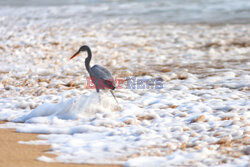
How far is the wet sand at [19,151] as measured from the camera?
3.45 metres

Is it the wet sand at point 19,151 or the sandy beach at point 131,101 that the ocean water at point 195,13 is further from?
the wet sand at point 19,151

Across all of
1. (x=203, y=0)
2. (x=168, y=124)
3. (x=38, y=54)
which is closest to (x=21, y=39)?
(x=38, y=54)

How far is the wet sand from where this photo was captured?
345 centimetres

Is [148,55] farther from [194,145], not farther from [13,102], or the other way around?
[194,145]

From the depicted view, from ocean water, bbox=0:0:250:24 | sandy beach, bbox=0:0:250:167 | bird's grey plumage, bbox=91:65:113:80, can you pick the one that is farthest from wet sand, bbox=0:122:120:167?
ocean water, bbox=0:0:250:24

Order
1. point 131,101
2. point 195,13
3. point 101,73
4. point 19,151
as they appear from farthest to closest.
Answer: point 195,13 < point 131,101 < point 101,73 < point 19,151

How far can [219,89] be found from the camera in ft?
20.6

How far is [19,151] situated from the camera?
12.4 ft

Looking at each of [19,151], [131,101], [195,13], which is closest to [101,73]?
[131,101]

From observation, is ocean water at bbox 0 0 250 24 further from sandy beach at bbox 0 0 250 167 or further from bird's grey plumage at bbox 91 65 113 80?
bird's grey plumage at bbox 91 65 113 80

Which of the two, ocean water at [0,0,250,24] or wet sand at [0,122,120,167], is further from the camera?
ocean water at [0,0,250,24]

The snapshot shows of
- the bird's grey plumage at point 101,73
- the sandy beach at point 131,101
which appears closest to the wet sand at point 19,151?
the sandy beach at point 131,101

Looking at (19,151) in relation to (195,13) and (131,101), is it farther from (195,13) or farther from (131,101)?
(195,13)

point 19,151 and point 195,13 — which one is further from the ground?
point 195,13
